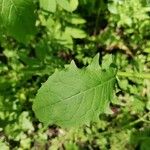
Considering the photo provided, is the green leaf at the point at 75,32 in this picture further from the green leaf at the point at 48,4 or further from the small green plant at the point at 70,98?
the small green plant at the point at 70,98

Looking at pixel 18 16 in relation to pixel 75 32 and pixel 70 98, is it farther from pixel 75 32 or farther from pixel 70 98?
pixel 75 32

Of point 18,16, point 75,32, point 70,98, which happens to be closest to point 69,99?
point 70,98

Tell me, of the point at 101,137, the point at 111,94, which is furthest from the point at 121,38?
the point at 111,94

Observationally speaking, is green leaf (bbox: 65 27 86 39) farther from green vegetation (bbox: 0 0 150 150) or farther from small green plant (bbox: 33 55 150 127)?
small green plant (bbox: 33 55 150 127)

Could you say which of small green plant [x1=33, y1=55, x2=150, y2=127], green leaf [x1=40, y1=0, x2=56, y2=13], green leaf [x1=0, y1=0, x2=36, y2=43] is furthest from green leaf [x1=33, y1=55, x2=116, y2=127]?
green leaf [x1=40, y1=0, x2=56, y2=13]

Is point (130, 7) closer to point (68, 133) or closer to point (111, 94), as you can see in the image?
point (68, 133)

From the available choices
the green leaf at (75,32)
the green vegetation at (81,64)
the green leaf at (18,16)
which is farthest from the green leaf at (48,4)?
the green leaf at (75,32)
